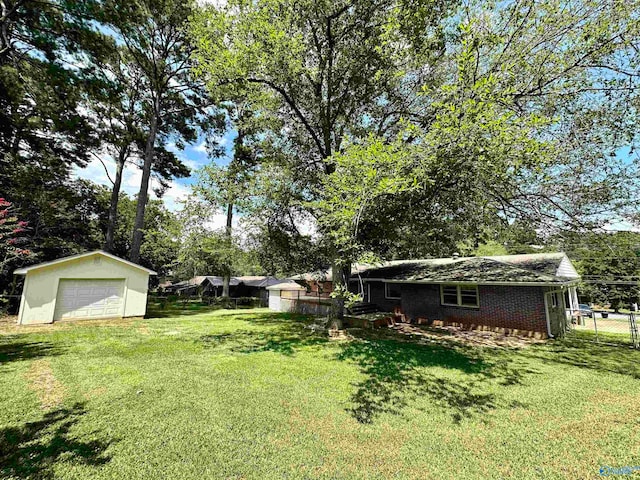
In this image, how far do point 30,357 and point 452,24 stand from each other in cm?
1585

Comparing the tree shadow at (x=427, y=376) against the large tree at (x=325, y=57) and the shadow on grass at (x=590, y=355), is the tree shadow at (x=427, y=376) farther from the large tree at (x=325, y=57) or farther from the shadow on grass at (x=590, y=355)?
the large tree at (x=325, y=57)

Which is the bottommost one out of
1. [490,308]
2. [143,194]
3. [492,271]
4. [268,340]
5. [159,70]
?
[268,340]

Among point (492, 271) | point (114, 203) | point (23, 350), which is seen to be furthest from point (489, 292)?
point (114, 203)

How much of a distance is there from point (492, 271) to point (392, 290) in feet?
19.0

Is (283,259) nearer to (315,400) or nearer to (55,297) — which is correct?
(315,400)

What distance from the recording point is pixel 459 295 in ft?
44.0

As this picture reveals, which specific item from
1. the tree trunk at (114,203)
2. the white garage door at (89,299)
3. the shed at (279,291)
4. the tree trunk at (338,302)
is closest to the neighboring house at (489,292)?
the tree trunk at (338,302)

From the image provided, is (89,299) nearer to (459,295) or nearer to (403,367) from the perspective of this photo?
(403,367)

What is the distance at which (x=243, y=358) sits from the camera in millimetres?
7926

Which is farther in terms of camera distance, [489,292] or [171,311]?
[171,311]

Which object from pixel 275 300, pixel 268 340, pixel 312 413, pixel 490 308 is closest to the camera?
pixel 312 413

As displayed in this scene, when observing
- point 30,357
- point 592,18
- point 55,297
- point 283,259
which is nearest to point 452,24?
point 592,18

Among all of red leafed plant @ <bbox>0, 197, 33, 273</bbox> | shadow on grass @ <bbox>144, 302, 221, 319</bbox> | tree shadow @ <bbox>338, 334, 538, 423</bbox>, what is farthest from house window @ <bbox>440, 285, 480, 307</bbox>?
red leafed plant @ <bbox>0, 197, 33, 273</bbox>

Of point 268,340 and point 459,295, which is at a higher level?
point 459,295
